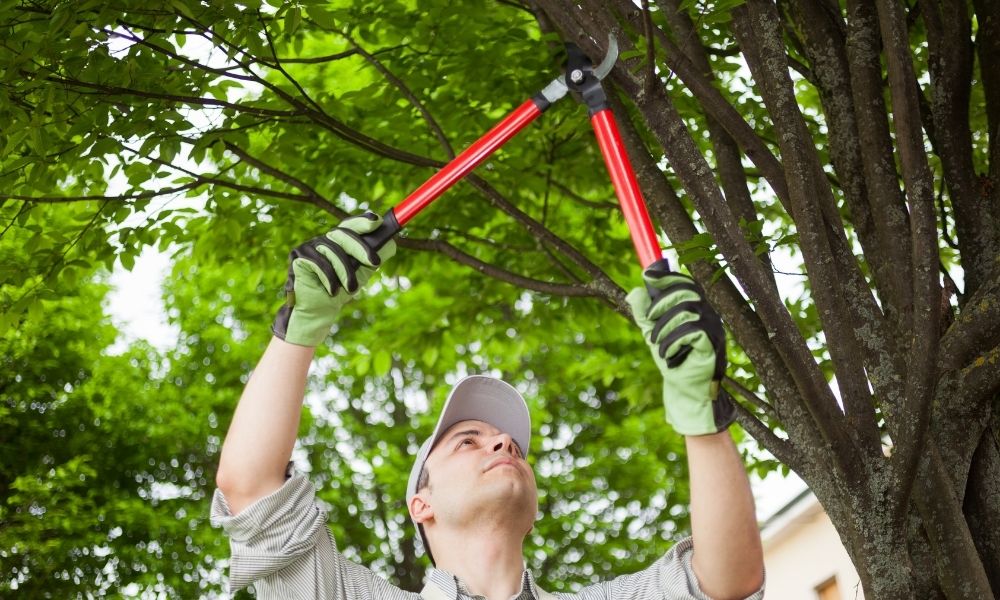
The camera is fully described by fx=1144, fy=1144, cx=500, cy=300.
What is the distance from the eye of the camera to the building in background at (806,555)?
1270 centimetres

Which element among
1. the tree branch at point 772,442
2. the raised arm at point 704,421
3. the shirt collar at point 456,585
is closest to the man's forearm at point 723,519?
the raised arm at point 704,421

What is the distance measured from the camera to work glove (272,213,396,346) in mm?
2393

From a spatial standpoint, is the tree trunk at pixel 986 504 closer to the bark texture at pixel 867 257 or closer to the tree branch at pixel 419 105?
the bark texture at pixel 867 257

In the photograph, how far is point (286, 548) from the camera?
94.8 inches

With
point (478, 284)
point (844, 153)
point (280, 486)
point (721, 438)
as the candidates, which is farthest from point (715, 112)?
point (478, 284)

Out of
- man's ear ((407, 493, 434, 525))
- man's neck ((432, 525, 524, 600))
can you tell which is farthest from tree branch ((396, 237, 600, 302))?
man's neck ((432, 525, 524, 600))

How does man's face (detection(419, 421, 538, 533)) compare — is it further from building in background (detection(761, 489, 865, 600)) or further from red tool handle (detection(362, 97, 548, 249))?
building in background (detection(761, 489, 865, 600))

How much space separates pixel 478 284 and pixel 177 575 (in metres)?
8.83

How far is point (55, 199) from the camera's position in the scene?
15.2ft

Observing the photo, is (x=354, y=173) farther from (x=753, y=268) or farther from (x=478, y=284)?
(x=753, y=268)

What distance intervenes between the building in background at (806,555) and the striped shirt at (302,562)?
994 cm

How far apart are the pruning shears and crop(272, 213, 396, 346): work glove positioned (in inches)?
1.6

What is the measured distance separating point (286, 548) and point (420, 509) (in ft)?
2.16

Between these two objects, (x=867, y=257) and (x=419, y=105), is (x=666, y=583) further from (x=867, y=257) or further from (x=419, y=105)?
(x=419, y=105)
